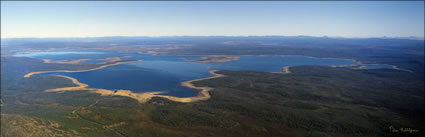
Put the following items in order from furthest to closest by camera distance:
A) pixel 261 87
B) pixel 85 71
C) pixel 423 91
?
pixel 85 71 < pixel 261 87 < pixel 423 91

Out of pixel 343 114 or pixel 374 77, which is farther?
pixel 374 77

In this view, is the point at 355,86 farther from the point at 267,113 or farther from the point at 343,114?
the point at 267,113

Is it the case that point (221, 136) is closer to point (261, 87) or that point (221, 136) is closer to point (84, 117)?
point (84, 117)

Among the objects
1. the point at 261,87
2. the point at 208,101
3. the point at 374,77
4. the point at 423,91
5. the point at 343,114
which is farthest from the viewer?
the point at 374,77

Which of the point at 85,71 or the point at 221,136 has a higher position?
the point at 85,71

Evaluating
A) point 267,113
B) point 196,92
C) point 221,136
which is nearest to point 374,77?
point 267,113

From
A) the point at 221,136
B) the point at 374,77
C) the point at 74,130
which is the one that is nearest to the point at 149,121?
the point at 74,130
